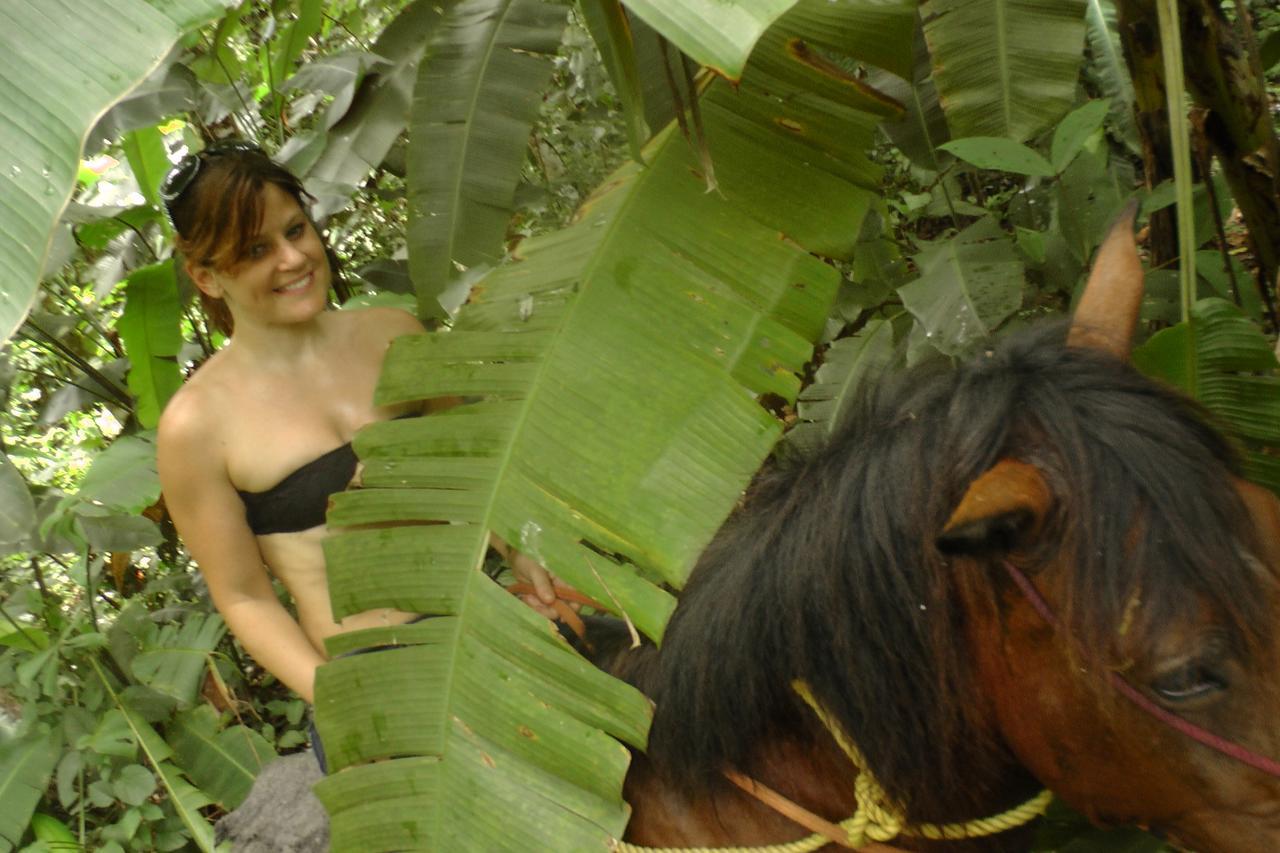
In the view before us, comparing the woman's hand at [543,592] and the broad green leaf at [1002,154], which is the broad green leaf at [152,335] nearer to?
the woman's hand at [543,592]

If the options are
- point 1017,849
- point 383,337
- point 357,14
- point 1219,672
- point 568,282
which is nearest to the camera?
point 1219,672

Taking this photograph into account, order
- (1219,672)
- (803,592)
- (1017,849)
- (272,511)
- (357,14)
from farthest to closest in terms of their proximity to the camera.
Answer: (357,14) → (272,511) → (1017,849) → (803,592) → (1219,672)

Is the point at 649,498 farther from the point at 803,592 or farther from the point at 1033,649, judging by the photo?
the point at 1033,649

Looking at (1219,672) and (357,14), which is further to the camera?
(357,14)

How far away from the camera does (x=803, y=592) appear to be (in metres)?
1.41

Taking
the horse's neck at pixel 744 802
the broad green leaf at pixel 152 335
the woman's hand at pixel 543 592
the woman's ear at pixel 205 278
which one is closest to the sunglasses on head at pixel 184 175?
the woman's ear at pixel 205 278

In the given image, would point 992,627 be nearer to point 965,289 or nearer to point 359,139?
point 965,289

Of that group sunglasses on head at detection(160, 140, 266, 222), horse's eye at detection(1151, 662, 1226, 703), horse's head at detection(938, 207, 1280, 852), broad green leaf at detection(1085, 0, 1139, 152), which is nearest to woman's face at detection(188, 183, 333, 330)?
sunglasses on head at detection(160, 140, 266, 222)

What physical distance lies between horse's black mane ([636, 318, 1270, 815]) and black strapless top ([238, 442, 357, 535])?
86 cm

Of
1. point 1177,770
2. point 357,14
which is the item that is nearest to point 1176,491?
point 1177,770

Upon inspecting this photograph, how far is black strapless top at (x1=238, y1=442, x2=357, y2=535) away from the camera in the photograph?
210cm

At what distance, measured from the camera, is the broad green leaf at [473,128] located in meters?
2.19

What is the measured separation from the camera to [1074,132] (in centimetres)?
205

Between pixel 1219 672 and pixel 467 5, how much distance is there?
6.31 feet
